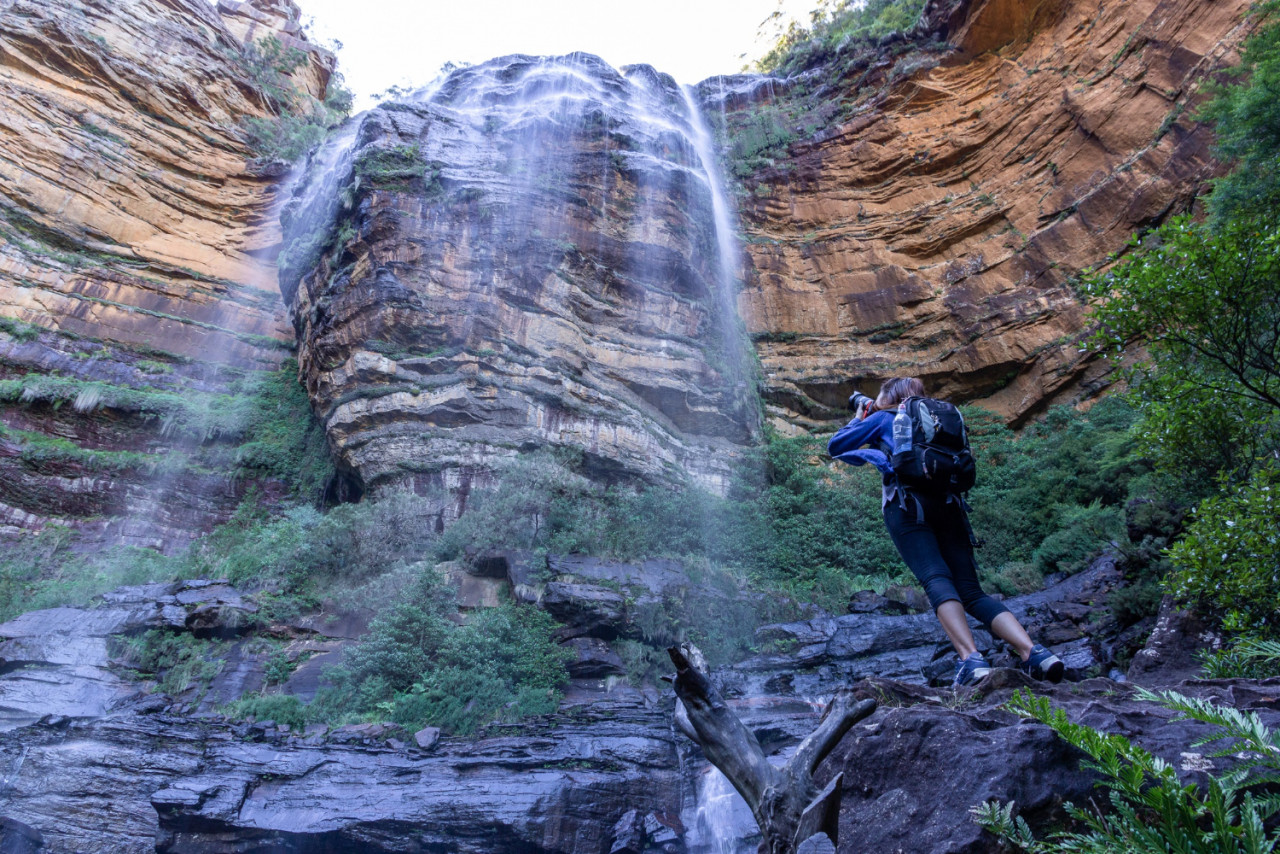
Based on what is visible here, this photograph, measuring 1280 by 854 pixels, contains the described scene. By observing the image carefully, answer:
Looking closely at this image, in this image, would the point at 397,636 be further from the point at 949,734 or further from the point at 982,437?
the point at 982,437

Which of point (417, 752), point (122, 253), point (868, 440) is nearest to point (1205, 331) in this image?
point (868, 440)

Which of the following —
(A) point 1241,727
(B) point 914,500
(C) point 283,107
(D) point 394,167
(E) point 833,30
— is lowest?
(A) point 1241,727

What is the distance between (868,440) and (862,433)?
2.0 inches

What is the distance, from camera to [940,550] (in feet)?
11.6

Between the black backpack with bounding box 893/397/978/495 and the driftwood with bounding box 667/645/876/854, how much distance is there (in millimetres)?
1134

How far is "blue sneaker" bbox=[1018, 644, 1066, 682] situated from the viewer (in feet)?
10.0

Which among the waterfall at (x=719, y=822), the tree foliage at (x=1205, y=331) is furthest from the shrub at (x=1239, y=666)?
the waterfall at (x=719, y=822)

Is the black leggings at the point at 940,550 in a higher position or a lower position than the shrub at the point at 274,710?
higher

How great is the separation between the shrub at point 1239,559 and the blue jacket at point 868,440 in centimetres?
220

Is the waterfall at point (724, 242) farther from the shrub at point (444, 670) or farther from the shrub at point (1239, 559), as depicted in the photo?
the shrub at point (1239, 559)

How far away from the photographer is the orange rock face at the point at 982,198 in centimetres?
1573

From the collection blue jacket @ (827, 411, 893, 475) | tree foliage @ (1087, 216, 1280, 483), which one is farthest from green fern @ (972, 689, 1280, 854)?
tree foliage @ (1087, 216, 1280, 483)

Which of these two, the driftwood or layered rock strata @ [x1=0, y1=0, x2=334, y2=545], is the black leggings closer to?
the driftwood

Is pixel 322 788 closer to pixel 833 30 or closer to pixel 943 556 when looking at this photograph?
pixel 943 556
